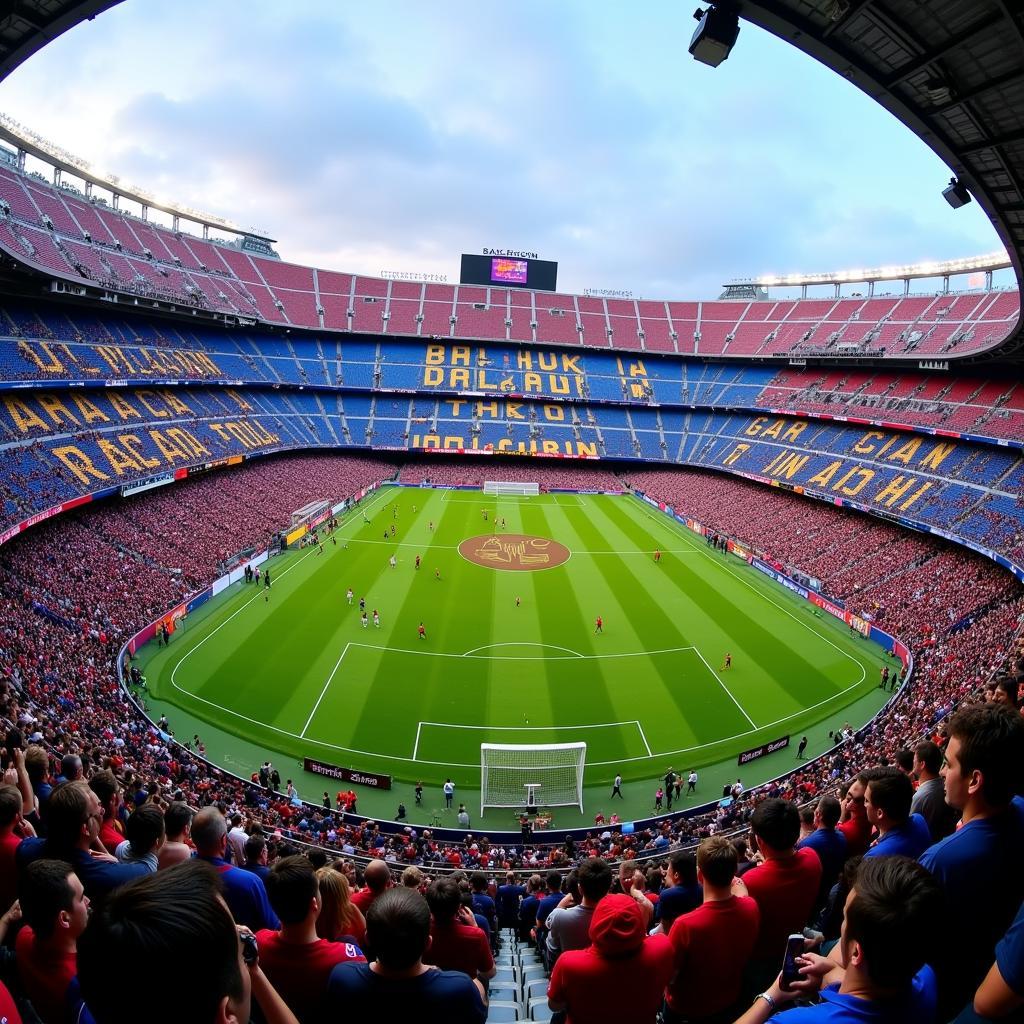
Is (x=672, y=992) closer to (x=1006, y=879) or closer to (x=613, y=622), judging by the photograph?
(x=1006, y=879)

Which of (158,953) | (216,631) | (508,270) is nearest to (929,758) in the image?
(158,953)

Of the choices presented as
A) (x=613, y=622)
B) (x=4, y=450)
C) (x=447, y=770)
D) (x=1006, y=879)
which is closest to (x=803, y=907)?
(x=1006, y=879)

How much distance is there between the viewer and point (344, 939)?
5.07 meters

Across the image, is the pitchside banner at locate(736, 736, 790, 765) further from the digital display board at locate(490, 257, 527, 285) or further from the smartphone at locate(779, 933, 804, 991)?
the digital display board at locate(490, 257, 527, 285)

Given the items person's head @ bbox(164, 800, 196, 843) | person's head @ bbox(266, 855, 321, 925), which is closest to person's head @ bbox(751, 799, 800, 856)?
person's head @ bbox(266, 855, 321, 925)

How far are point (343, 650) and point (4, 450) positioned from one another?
19.8 m

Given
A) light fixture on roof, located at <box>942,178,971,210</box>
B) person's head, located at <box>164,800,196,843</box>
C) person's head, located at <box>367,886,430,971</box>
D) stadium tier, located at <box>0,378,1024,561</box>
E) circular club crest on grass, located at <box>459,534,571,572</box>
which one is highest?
light fixture on roof, located at <box>942,178,971,210</box>

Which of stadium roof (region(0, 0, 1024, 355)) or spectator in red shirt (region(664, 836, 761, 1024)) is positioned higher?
stadium roof (region(0, 0, 1024, 355))

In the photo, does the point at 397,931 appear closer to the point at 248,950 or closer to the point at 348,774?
the point at 248,950

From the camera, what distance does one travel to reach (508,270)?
86250mm

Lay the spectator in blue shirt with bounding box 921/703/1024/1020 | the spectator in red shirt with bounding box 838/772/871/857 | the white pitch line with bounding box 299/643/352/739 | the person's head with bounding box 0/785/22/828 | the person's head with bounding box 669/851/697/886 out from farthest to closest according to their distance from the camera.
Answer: the white pitch line with bounding box 299/643/352/739
the spectator in red shirt with bounding box 838/772/871/857
the person's head with bounding box 669/851/697/886
the person's head with bounding box 0/785/22/828
the spectator in blue shirt with bounding box 921/703/1024/1020

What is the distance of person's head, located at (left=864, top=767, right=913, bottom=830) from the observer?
494 centimetres

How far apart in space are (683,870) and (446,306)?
83.3 meters

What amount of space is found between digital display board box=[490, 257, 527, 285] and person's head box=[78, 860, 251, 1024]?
295 feet
